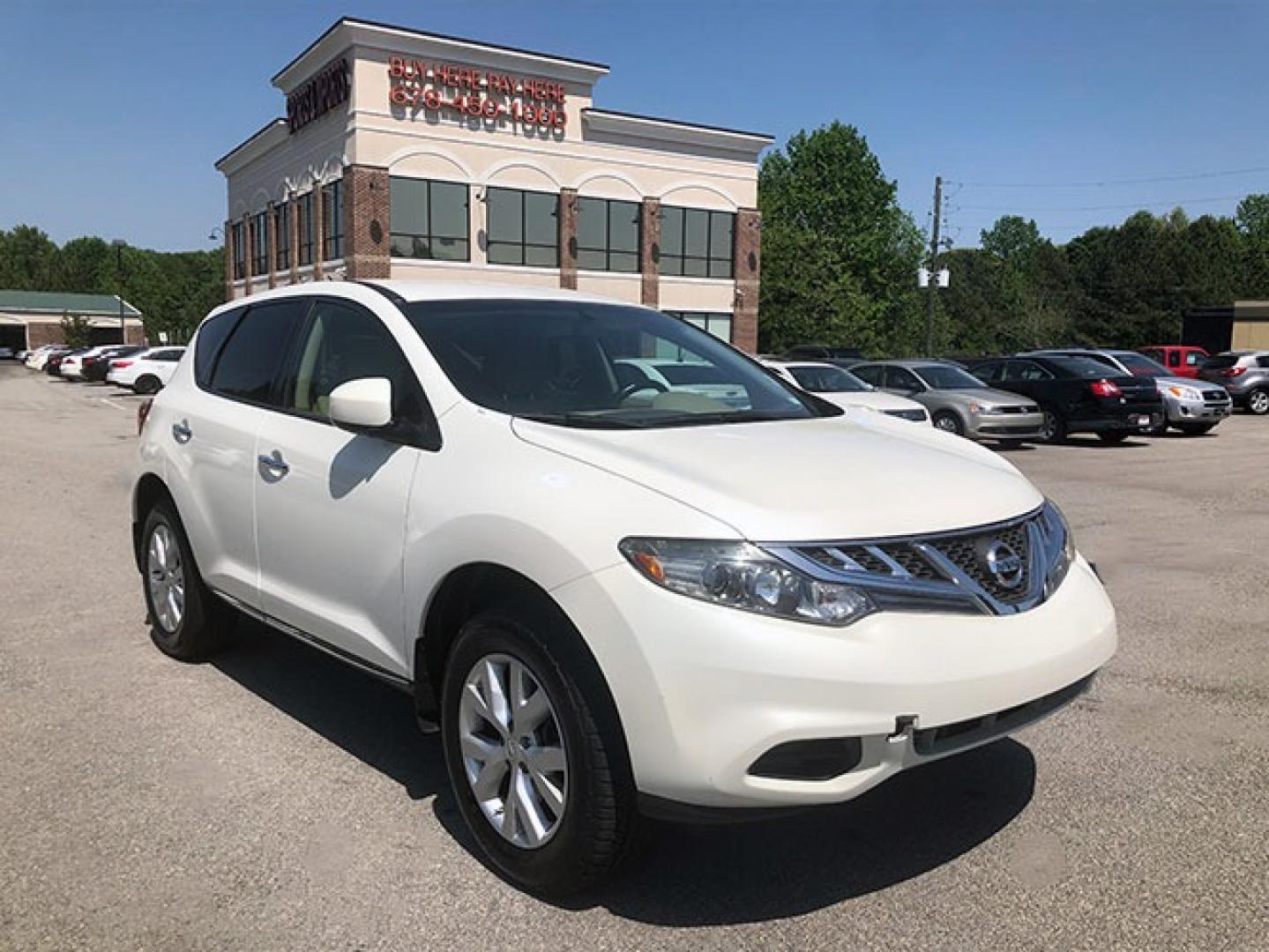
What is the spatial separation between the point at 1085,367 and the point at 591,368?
16750 millimetres

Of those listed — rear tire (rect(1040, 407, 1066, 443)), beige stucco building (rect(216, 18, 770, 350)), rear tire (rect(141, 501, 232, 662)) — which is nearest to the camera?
rear tire (rect(141, 501, 232, 662))

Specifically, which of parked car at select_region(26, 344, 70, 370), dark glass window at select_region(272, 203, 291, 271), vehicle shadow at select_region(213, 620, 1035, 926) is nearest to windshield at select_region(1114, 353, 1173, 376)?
vehicle shadow at select_region(213, 620, 1035, 926)

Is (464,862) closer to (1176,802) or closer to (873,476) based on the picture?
(873,476)

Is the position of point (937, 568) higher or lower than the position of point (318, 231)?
lower

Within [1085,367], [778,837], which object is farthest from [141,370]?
[778,837]

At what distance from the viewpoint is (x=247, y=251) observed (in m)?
44.8

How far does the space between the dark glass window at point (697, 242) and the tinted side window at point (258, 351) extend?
34.6 m

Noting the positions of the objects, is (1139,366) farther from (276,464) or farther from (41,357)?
(41,357)

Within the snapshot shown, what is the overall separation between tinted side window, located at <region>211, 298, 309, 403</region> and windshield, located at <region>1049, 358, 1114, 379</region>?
16449 mm

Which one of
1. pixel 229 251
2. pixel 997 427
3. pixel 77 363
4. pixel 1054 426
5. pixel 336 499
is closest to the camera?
pixel 336 499

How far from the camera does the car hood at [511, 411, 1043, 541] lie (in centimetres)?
268

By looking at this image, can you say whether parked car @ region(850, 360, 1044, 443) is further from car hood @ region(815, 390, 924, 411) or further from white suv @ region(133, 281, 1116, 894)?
white suv @ region(133, 281, 1116, 894)

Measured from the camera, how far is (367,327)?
3949 mm

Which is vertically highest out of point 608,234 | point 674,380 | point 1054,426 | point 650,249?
point 608,234
